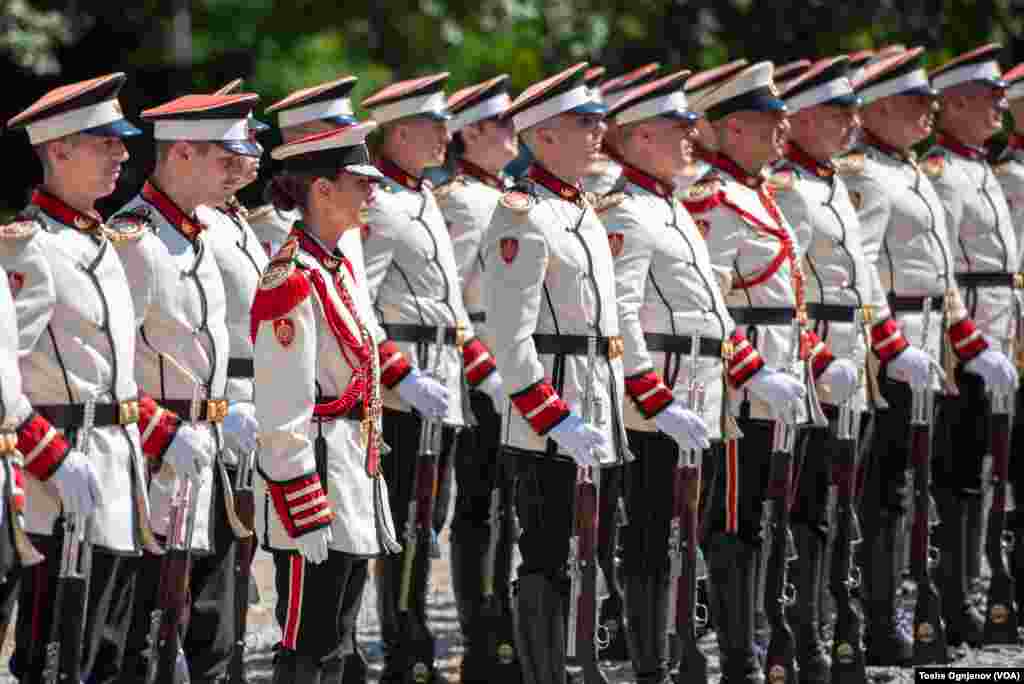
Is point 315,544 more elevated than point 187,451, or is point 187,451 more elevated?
point 187,451

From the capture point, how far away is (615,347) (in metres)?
7.86

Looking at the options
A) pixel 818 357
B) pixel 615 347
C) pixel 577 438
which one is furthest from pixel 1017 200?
pixel 577 438

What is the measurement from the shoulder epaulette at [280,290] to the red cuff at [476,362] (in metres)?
2.63

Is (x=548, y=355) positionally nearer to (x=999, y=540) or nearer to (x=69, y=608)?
(x=69, y=608)

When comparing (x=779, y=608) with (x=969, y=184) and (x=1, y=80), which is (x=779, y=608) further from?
(x=1, y=80)

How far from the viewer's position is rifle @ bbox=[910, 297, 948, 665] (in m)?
9.71

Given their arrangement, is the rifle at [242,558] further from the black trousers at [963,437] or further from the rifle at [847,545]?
the black trousers at [963,437]

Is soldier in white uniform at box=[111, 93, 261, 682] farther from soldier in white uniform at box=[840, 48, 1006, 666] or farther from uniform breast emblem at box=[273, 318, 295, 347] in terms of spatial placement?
soldier in white uniform at box=[840, 48, 1006, 666]

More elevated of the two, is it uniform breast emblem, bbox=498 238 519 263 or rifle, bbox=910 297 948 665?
uniform breast emblem, bbox=498 238 519 263

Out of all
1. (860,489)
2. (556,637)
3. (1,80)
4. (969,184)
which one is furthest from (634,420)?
(1,80)

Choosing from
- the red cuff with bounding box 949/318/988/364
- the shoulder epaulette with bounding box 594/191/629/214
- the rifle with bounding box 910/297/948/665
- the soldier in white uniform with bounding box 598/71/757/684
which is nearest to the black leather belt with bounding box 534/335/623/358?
the soldier in white uniform with bounding box 598/71/757/684

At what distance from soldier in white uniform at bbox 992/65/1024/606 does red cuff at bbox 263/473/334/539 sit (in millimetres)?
4880

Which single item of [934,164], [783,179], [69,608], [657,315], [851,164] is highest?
[934,164]

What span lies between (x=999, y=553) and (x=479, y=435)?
246 cm
